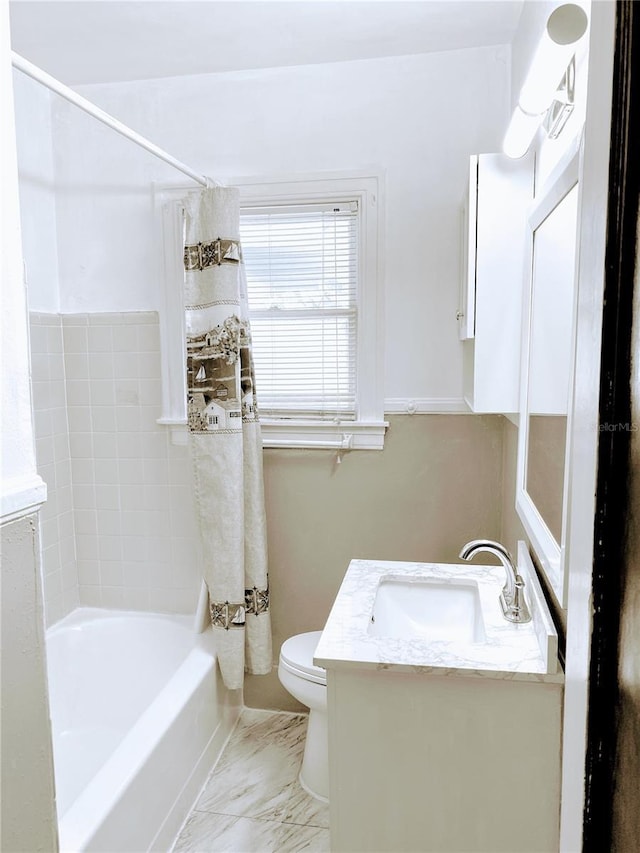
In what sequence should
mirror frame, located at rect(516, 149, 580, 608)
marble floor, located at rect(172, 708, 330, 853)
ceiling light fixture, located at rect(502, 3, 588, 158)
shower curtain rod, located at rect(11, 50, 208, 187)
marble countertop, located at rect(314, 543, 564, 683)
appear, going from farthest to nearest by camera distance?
marble floor, located at rect(172, 708, 330, 853)
shower curtain rod, located at rect(11, 50, 208, 187)
marble countertop, located at rect(314, 543, 564, 683)
mirror frame, located at rect(516, 149, 580, 608)
ceiling light fixture, located at rect(502, 3, 588, 158)

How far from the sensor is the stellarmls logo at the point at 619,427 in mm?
393

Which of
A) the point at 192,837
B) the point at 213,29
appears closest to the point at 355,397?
the point at 213,29

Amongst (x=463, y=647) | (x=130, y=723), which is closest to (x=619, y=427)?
(x=463, y=647)

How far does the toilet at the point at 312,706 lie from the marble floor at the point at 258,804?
0.05m

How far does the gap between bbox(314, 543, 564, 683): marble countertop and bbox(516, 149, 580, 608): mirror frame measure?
0.12 metres

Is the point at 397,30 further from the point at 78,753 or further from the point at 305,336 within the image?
the point at 78,753

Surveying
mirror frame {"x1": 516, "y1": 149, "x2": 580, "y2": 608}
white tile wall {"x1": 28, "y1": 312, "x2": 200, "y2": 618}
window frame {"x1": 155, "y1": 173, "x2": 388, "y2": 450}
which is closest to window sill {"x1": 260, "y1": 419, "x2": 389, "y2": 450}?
window frame {"x1": 155, "y1": 173, "x2": 388, "y2": 450}

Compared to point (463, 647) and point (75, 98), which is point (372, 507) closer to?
point (463, 647)

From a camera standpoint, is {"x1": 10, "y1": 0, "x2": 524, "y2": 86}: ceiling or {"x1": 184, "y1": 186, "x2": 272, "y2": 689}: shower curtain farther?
{"x1": 184, "y1": 186, "x2": 272, "y2": 689}: shower curtain

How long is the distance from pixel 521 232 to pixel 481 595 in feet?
3.30

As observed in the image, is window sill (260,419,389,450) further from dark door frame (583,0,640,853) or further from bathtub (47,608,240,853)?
dark door frame (583,0,640,853)

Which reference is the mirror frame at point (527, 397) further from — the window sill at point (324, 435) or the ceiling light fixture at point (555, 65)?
the window sill at point (324, 435)

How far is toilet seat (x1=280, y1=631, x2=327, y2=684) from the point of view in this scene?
203 cm

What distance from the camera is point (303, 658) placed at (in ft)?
6.98
